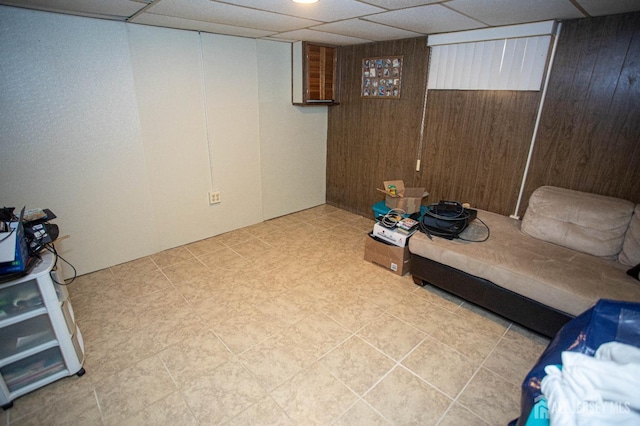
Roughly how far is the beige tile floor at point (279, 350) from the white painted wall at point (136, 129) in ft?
1.69

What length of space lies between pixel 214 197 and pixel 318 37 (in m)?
2.03

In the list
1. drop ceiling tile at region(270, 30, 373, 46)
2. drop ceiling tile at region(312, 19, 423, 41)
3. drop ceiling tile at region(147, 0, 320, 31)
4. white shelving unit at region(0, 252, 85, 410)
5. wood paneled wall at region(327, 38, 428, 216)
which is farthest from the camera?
wood paneled wall at region(327, 38, 428, 216)

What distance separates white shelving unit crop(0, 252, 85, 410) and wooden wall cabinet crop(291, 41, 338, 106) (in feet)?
9.77

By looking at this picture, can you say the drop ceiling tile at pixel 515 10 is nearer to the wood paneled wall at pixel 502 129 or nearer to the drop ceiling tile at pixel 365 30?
the wood paneled wall at pixel 502 129

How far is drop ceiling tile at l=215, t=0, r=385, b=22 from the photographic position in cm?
203

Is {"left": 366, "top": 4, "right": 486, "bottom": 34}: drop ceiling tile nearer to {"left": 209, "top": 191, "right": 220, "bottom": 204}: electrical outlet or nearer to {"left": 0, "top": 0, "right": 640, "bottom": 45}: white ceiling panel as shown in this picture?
{"left": 0, "top": 0, "right": 640, "bottom": 45}: white ceiling panel

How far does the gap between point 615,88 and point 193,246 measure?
383 centimetres

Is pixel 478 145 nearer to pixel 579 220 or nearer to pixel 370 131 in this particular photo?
pixel 579 220

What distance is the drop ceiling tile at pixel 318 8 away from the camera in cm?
203

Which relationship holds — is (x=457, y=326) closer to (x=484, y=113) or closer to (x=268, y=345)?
(x=268, y=345)

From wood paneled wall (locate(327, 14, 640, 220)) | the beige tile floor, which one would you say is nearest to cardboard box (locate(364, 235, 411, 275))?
the beige tile floor

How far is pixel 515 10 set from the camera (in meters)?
2.14

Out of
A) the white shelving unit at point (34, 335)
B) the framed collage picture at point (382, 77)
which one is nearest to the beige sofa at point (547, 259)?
the framed collage picture at point (382, 77)

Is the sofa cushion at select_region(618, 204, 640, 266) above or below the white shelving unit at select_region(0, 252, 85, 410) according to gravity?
above
